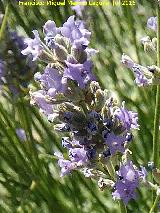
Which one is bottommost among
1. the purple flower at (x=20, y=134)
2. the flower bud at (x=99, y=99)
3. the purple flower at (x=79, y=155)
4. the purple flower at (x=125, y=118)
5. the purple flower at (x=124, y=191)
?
the purple flower at (x=20, y=134)

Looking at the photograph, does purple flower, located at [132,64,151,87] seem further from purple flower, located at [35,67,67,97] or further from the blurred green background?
the blurred green background

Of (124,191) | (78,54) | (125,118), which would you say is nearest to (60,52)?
(78,54)

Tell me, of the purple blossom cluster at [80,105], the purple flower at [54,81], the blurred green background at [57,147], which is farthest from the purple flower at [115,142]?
the blurred green background at [57,147]

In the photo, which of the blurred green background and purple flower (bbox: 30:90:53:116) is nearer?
purple flower (bbox: 30:90:53:116)

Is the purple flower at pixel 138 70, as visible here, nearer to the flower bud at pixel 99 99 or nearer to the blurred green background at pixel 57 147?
the flower bud at pixel 99 99

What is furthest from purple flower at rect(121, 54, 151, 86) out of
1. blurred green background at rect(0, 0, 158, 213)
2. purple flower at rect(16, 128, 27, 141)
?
purple flower at rect(16, 128, 27, 141)

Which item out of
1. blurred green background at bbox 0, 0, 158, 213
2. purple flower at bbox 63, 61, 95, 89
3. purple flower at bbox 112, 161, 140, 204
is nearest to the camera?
purple flower at bbox 63, 61, 95, 89
